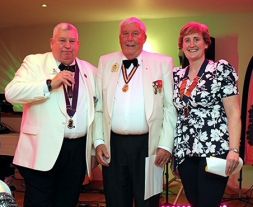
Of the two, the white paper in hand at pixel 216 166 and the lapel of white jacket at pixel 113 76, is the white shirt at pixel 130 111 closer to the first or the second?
the lapel of white jacket at pixel 113 76

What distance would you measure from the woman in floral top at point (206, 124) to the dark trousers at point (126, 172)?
12.1 inches

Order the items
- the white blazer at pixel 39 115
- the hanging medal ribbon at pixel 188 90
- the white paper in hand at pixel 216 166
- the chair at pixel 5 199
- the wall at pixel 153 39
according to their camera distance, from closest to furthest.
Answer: the chair at pixel 5 199, the white paper in hand at pixel 216 166, the hanging medal ribbon at pixel 188 90, the white blazer at pixel 39 115, the wall at pixel 153 39

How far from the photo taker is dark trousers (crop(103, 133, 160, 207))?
7.84ft

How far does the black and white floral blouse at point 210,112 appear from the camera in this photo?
80.4 inches

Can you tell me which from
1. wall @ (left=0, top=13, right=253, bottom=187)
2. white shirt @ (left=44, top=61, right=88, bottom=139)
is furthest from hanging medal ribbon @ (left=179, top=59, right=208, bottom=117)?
wall @ (left=0, top=13, right=253, bottom=187)

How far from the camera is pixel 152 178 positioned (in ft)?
7.91

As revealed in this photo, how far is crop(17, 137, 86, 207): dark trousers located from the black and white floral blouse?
2.29ft

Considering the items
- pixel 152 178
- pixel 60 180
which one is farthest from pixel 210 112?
pixel 60 180

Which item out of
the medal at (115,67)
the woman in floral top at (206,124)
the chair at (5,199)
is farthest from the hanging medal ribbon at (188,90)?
the chair at (5,199)

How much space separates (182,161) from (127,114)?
0.44m

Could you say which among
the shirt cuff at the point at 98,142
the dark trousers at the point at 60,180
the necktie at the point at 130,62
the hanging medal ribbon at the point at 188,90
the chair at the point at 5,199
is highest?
the necktie at the point at 130,62

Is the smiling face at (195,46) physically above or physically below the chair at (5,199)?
above

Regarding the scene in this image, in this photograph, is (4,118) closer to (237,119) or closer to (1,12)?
(1,12)

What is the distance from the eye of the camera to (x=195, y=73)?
216 centimetres
